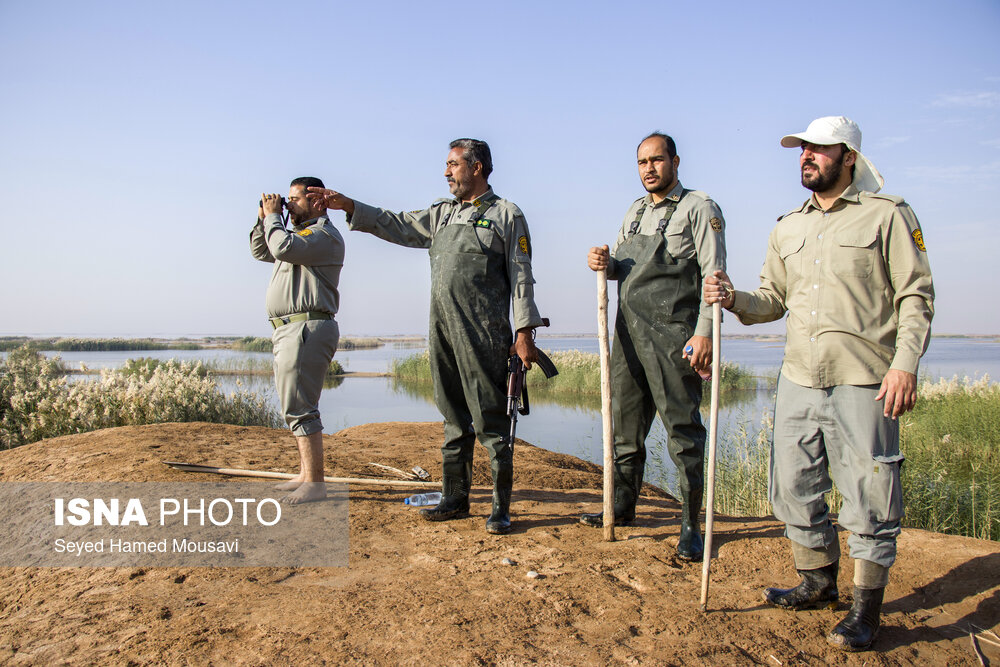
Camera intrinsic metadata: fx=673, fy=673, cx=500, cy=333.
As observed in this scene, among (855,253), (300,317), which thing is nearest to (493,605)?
(855,253)

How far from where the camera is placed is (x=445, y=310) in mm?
4176

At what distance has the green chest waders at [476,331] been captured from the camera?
4.10 meters

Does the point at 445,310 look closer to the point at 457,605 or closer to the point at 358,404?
the point at 457,605

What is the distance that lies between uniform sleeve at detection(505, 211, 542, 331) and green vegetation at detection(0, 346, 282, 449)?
19.8 feet

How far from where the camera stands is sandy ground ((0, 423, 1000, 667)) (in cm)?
264

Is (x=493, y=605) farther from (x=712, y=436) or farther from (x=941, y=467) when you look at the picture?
(x=941, y=467)

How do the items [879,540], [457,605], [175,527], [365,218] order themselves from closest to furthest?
[879,540]
[457,605]
[175,527]
[365,218]

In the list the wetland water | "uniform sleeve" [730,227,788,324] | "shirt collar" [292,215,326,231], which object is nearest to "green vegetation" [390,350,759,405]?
the wetland water

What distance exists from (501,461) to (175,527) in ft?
6.54

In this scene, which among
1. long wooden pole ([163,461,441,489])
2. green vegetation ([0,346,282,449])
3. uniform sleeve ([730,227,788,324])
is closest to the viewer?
uniform sleeve ([730,227,788,324])

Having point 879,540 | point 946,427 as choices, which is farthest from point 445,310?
point 946,427

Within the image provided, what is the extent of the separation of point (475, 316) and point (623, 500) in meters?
1.49

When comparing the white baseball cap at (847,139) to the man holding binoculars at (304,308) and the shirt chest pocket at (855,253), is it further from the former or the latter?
the man holding binoculars at (304,308)

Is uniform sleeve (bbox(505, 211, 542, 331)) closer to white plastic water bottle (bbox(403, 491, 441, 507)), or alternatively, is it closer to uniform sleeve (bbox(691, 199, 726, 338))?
uniform sleeve (bbox(691, 199, 726, 338))
